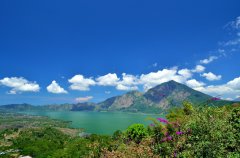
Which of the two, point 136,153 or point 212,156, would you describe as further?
point 136,153

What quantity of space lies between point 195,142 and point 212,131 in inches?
60.9

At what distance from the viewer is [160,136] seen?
816 inches

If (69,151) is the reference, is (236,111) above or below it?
above

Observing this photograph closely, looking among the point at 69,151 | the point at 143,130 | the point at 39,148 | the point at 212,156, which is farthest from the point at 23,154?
the point at 212,156

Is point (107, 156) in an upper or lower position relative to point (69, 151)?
upper

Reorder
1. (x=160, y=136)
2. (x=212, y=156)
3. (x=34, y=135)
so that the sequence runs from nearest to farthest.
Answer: (x=212, y=156)
(x=160, y=136)
(x=34, y=135)

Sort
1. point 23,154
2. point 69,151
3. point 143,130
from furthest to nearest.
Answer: point 23,154 → point 143,130 → point 69,151

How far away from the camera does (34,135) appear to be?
135 meters

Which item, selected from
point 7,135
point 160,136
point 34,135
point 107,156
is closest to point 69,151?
point 160,136

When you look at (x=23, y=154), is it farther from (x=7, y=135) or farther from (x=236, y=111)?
(x=7, y=135)

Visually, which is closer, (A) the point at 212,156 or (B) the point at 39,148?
(A) the point at 212,156

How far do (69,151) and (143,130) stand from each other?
1871 cm

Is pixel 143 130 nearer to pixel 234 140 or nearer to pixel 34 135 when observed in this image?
pixel 234 140

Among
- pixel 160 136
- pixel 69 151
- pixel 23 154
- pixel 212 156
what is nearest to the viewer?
pixel 212 156
